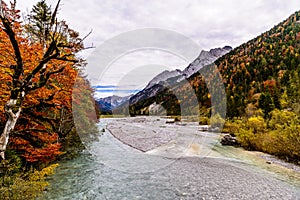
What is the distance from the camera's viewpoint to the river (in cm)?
743

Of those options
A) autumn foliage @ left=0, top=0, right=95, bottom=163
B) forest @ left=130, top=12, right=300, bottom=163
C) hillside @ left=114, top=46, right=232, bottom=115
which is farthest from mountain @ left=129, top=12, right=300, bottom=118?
autumn foliage @ left=0, top=0, right=95, bottom=163

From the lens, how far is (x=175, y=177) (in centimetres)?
939

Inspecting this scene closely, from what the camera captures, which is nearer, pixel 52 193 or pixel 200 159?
pixel 52 193

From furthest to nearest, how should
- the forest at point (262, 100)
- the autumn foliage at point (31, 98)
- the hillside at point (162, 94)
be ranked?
the hillside at point (162, 94)
the forest at point (262, 100)
the autumn foliage at point (31, 98)

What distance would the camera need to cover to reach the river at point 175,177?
7.43 meters

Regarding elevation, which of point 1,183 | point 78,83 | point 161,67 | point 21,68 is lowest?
point 1,183

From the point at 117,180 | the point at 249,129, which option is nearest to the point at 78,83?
the point at 117,180

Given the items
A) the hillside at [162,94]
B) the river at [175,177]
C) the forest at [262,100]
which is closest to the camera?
the river at [175,177]

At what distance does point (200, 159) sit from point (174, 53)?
929 cm

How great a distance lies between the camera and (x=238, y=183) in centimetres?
845

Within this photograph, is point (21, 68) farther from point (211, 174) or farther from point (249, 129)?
point (249, 129)

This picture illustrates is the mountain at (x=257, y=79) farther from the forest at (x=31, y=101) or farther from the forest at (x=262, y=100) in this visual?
the forest at (x=31, y=101)

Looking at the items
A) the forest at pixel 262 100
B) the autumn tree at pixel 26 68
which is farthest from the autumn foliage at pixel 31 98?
the forest at pixel 262 100

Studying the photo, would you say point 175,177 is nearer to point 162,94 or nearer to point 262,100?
point 262,100
